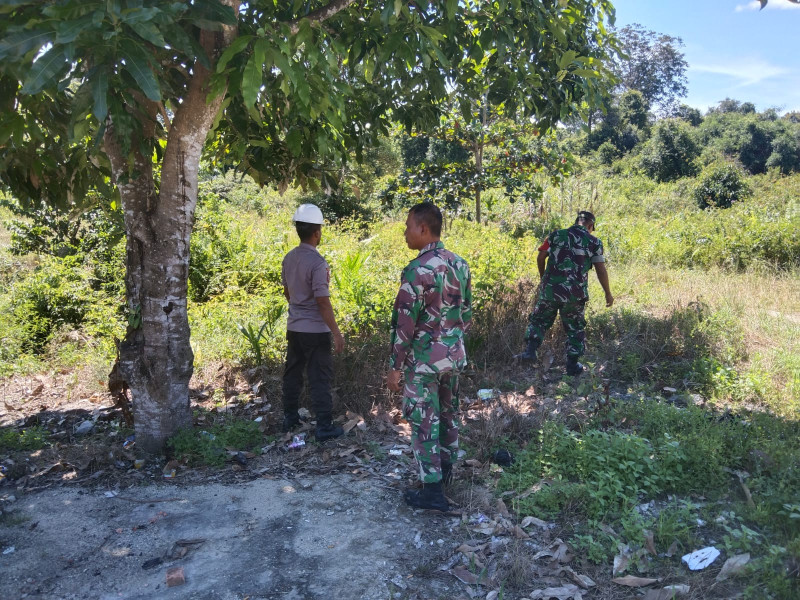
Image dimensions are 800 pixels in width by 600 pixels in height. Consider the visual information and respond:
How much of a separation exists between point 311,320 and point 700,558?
3.03 meters

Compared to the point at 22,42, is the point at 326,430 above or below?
below

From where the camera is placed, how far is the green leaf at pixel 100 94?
8.48 ft

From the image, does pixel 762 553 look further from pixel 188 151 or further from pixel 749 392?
pixel 188 151

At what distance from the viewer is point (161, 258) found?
430cm

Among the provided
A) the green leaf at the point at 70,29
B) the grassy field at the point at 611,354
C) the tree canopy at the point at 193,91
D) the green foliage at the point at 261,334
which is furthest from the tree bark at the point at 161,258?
the green leaf at the point at 70,29

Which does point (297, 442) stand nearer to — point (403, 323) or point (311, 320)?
point (311, 320)

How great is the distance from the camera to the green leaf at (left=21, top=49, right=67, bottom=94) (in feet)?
8.00

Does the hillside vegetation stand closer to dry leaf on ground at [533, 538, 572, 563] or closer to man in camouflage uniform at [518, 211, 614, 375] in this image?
dry leaf on ground at [533, 538, 572, 563]

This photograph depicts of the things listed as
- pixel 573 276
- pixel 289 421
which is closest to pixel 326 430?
pixel 289 421

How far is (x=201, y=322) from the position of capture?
25.0 ft

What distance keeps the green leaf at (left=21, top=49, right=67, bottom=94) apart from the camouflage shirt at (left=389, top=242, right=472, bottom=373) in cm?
198

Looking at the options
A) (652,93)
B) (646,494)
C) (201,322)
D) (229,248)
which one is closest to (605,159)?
(652,93)

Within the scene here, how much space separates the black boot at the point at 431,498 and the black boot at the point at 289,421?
160 cm

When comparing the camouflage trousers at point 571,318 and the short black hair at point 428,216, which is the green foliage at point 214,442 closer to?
the short black hair at point 428,216
